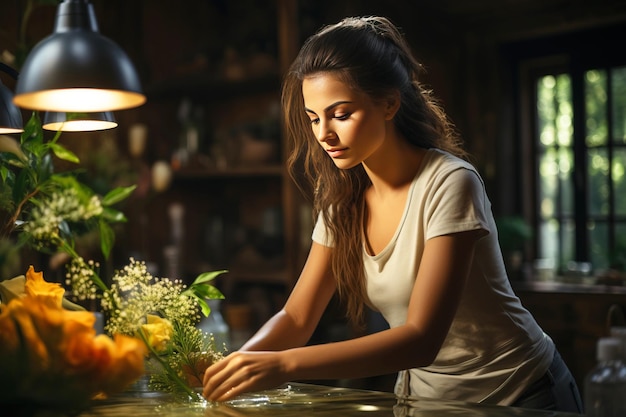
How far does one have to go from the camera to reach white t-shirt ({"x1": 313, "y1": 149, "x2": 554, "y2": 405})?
141cm

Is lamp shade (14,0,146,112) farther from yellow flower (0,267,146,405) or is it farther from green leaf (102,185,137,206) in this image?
yellow flower (0,267,146,405)

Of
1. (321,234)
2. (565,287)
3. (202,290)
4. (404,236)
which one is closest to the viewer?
(202,290)

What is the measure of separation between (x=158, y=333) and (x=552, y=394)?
79cm

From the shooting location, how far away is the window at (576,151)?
3.90 m

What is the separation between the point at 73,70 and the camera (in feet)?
4.36

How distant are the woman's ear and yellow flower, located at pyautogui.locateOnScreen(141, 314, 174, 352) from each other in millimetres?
603

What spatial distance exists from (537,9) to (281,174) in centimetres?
157

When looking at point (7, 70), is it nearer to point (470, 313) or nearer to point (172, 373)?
point (172, 373)

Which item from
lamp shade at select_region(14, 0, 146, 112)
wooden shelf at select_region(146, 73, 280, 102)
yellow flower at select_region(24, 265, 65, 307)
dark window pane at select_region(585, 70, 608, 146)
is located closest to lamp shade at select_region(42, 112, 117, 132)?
lamp shade at select_region(14, 0, 146, 112)

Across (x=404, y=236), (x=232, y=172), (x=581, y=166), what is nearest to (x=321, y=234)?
(x=404, y=236)

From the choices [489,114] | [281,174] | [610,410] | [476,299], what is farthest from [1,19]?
[489,114]

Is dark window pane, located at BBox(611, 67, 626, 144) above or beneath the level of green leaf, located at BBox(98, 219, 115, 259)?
above

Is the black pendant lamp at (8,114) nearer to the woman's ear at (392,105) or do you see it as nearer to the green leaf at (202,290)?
the green leaf at (202,290)

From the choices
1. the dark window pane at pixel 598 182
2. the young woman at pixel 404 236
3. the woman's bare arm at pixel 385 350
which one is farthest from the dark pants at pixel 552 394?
the dark window pane at pixel 598 182
